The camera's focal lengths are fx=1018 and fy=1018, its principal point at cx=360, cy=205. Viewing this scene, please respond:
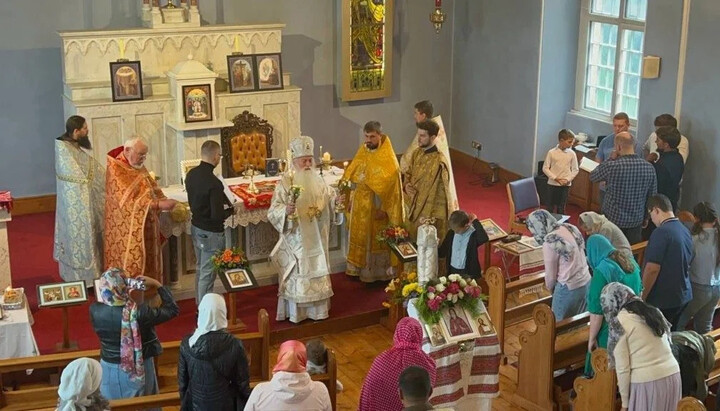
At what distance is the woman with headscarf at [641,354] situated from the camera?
682 centimetres

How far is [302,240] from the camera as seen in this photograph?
9.82 meters

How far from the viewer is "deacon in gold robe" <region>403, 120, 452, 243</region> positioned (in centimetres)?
1033

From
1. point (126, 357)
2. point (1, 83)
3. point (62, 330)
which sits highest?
point (1, 83)

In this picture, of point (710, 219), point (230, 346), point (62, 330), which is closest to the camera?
point (230, 346)

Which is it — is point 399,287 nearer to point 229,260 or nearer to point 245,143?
point 229,260

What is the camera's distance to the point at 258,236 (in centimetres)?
1098

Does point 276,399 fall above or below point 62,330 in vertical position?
above

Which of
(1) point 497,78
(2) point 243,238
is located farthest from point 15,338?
(1) point 497,78

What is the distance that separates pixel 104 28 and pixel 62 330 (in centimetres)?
523

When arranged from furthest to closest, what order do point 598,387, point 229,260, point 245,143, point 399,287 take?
point 245,143
point 399,287
point 229,260
point 598,387

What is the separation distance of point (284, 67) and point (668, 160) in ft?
20.2

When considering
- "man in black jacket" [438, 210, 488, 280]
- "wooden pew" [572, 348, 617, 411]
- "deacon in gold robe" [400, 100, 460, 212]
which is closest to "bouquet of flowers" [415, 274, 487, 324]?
"wooden pew" [572, 348, 617, 411]

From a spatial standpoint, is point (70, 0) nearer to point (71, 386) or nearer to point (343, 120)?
point (343, 120)

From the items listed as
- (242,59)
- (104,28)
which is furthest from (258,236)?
(104,28)
